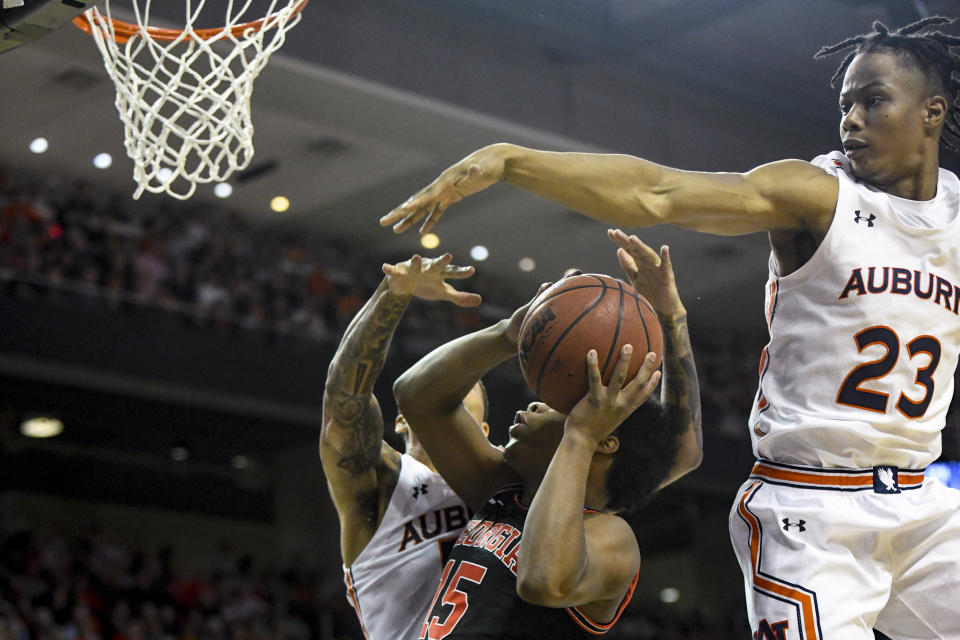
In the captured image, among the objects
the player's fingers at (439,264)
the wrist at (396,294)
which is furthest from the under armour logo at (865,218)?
the wrist at (396,294)

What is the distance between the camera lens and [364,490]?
12.1 ft

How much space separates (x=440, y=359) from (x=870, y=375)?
1170 mm

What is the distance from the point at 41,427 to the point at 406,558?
12592mm

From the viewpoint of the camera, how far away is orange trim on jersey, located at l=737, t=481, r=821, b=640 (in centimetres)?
274

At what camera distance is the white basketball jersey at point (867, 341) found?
2.91 m

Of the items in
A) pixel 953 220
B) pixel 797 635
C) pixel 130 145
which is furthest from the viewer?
pixel 130 145

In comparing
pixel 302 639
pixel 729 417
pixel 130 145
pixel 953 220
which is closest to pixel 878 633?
pixel 953 220

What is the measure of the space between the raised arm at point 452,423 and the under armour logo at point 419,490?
265 millimetres

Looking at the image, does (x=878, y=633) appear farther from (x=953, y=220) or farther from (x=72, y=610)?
(x=72, y=610)

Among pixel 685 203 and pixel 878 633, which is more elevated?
pixel 685 203

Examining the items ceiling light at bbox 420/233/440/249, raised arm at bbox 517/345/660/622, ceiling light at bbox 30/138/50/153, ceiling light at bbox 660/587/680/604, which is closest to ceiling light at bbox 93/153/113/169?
ceiling light at bbox 30/138/50/153

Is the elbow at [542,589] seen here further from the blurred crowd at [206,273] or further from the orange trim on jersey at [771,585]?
the blurred crowd at [206,273]

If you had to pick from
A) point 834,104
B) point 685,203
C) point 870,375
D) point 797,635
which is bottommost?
point 834,104

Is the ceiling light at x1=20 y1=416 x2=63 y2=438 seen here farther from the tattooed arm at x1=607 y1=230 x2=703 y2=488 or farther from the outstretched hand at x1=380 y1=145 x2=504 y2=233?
the outstretched hand at x1=380 y1=145 x2=504 y2=233
